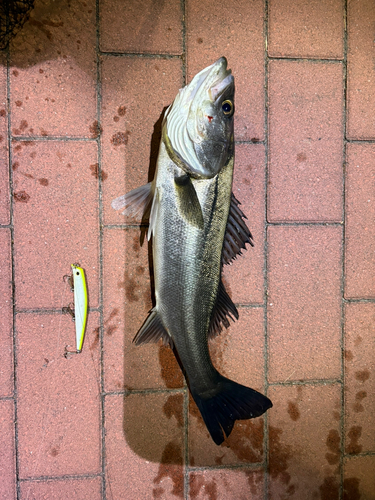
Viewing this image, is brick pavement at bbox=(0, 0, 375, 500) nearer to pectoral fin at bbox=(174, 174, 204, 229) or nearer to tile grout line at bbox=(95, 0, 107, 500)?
tile grout line at bbox=(95, 0, 107, 500)

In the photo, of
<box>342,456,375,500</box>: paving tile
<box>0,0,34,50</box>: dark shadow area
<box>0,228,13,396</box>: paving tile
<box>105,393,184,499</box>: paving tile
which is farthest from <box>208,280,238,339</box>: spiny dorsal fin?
<box>0,0,34,50</box>: dark shadow area

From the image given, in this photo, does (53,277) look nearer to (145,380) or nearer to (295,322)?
(145,380)

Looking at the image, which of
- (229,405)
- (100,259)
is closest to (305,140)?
(100,259)

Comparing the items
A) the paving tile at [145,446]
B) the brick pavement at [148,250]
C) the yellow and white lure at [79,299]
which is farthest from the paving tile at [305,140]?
the paving tile at [145,446]

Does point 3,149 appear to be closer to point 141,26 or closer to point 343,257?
point 141,26

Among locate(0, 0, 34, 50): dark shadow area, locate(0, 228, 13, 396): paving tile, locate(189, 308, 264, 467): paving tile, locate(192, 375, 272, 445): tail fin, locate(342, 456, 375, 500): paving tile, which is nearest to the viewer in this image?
locate(192, 375, 272, 445): tail fin

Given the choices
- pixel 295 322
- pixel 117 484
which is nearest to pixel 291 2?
pixel 295 322

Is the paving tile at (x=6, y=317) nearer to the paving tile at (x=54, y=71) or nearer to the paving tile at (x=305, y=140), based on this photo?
the paving tile at (x=54, y=71)
